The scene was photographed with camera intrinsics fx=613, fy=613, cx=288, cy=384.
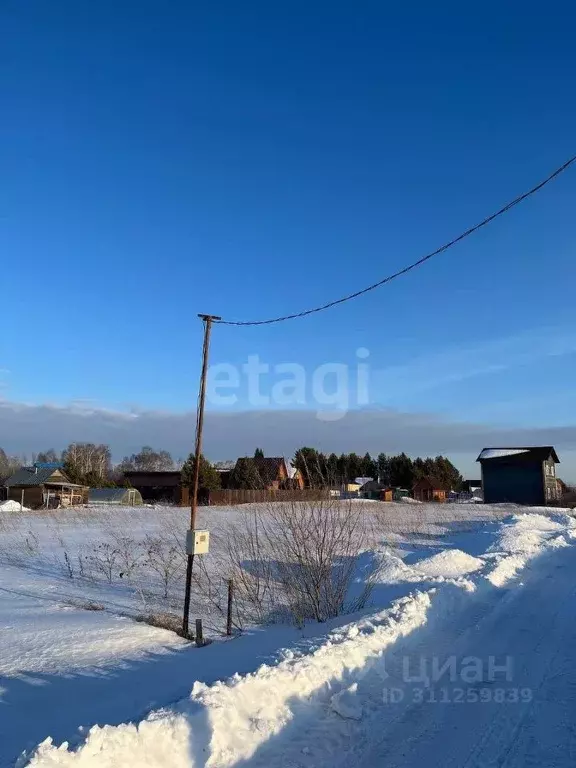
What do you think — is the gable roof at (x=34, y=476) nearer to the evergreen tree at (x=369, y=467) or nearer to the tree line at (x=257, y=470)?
the tree line at (x=257, y=470)

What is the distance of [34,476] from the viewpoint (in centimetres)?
5962

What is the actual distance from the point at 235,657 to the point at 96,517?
3134 centimetres

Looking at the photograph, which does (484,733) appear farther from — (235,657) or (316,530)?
(316,530)

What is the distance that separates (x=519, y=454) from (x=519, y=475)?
81.1 inches

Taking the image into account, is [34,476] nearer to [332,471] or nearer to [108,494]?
[108,494]

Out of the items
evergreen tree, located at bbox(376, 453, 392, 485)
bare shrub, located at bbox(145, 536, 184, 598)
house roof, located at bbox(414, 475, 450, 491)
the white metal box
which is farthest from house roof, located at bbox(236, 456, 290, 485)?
evergreen tree, located at bbox(376, 453, 392, 485)

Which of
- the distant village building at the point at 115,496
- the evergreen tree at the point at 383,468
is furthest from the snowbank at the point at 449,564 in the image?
the evergreen tree at the point at 383,468

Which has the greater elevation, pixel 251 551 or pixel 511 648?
pixel 251 551

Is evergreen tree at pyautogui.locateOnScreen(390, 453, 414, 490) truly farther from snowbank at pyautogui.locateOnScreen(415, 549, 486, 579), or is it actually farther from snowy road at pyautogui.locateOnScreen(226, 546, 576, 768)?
snowy road at pyautogui.locateOnScreen(226, 546, 576, 768)

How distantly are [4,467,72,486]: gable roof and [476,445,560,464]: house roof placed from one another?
4191 centimetres

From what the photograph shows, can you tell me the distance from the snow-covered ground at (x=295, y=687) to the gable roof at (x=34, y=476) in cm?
5036

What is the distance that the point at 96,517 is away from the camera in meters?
36.4

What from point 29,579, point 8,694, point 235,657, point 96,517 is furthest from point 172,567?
point 96,517

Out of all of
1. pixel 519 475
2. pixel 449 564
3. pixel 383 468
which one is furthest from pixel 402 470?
pixel 449 564
